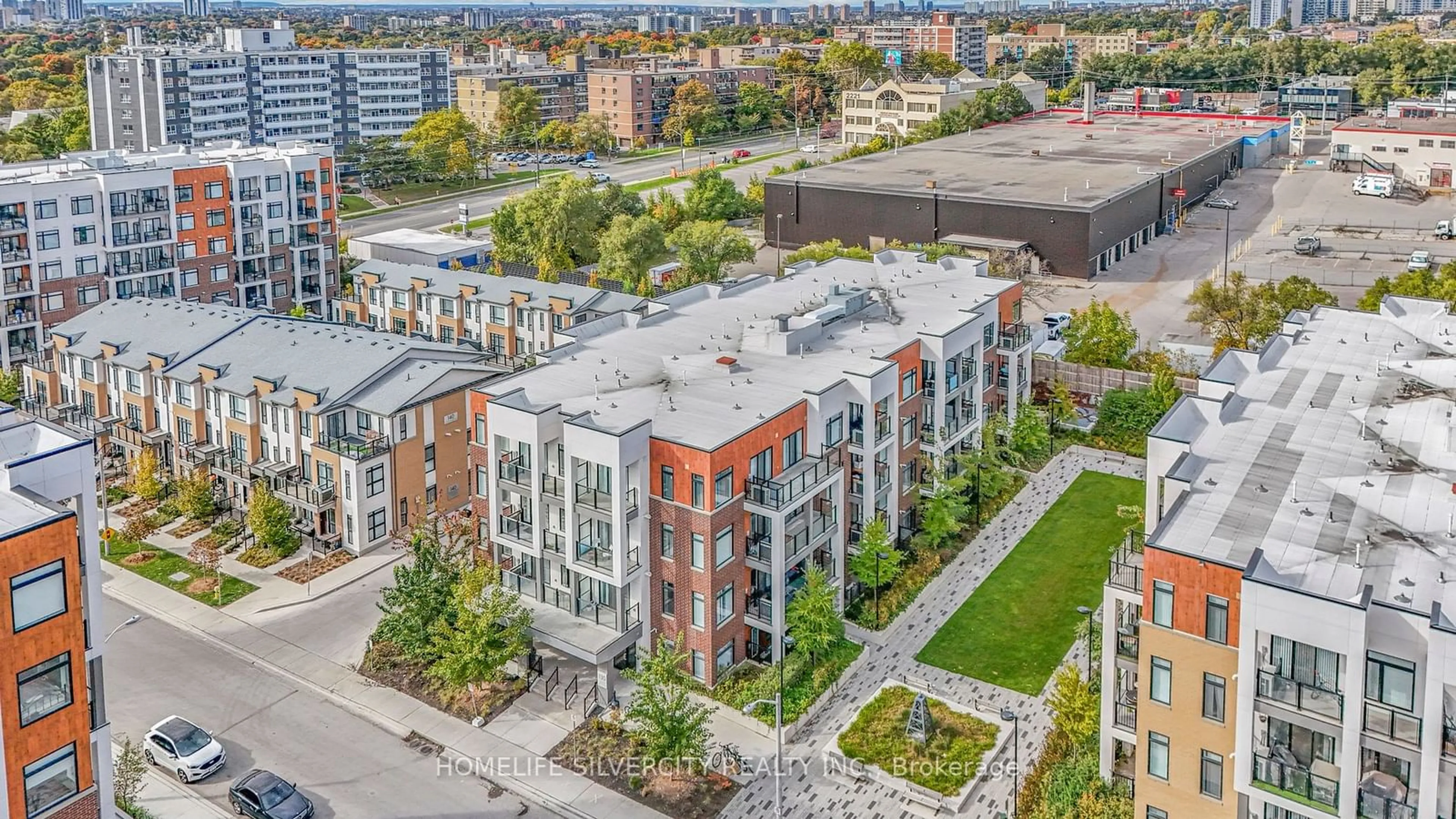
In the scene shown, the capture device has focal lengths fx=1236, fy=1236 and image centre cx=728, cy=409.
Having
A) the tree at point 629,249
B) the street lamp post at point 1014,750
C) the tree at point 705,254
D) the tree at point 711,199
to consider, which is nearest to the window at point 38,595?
the street lamp post at point 1014,750

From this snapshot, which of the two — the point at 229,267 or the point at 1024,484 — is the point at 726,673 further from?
the point at 229,267

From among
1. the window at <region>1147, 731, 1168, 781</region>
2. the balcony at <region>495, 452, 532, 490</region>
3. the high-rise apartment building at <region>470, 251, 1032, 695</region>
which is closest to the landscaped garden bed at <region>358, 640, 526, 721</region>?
the high-rise apartment building at <region>470, 251, 1032, 695</region>

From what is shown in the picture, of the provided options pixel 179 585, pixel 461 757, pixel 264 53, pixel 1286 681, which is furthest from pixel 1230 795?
pixel 264 53

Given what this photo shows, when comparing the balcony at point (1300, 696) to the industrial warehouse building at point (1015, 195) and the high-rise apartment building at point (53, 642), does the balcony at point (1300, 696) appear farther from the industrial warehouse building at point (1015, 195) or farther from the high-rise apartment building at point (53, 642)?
the industrial warehouse building at point (1015, 195)

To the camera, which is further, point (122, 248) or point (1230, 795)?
point (122, 248)

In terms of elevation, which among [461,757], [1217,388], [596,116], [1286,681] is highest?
[596,116]

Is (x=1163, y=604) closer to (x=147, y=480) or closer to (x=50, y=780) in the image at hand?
(x=50, y=780)

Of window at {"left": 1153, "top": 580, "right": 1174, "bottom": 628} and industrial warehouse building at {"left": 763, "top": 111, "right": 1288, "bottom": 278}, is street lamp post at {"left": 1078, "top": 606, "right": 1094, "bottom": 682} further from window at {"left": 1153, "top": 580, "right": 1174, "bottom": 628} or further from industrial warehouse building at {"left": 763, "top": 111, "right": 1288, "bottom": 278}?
industrial warehouse building at {"left": 763, "top": 111, "right": 1288, "bottom": 278}

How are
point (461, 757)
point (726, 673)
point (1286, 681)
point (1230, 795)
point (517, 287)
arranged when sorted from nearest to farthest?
point (1286, 681) < point (1230, 795) < point (461, 757) < point (726, 673) < point (517, 287)
